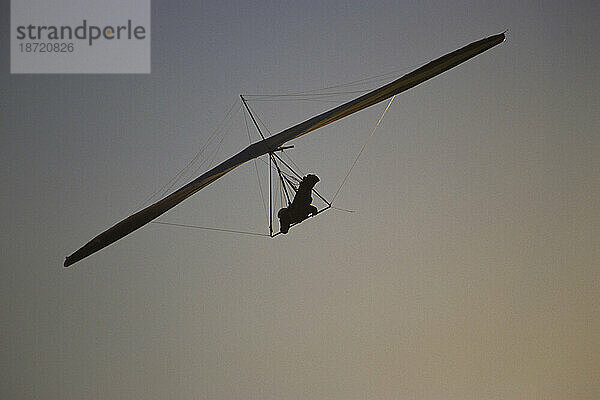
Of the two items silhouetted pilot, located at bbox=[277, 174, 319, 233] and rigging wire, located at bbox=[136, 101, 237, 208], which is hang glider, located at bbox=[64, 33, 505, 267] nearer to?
silhouetted pilot, located at bbox=[277, 174, 319, 233]

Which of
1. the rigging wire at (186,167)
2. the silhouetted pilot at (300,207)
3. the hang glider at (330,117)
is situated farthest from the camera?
the rigging wire at (186,167)

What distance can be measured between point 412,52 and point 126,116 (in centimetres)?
153

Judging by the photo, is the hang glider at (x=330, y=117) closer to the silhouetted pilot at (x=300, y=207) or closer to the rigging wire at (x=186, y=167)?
the silhouetted pilot at (x=300, y=207)

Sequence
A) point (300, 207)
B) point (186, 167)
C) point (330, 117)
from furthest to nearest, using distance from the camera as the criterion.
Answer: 1. point (186, 167)
2. point (300, 207)
3. point (330, 117)

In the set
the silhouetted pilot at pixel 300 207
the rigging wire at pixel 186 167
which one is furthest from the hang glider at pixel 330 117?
the rigging wire at pixel 186 167

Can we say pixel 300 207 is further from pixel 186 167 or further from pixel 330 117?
pixel 186 167

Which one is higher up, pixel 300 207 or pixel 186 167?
pixel 186 167

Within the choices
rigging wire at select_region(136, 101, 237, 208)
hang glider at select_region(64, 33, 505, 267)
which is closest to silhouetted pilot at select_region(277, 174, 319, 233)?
hang glider at select_region(64, 33, 505, 267)

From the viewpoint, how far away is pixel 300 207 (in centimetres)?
326

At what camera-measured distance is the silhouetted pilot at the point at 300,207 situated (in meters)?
3.17

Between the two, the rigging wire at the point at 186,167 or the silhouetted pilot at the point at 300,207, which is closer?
the silhouetted pilot at the point at 300,207

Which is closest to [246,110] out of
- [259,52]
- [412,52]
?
[259,52]

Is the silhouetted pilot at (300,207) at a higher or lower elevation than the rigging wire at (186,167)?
lower

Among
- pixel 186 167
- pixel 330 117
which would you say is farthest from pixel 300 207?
pixel 186 167
